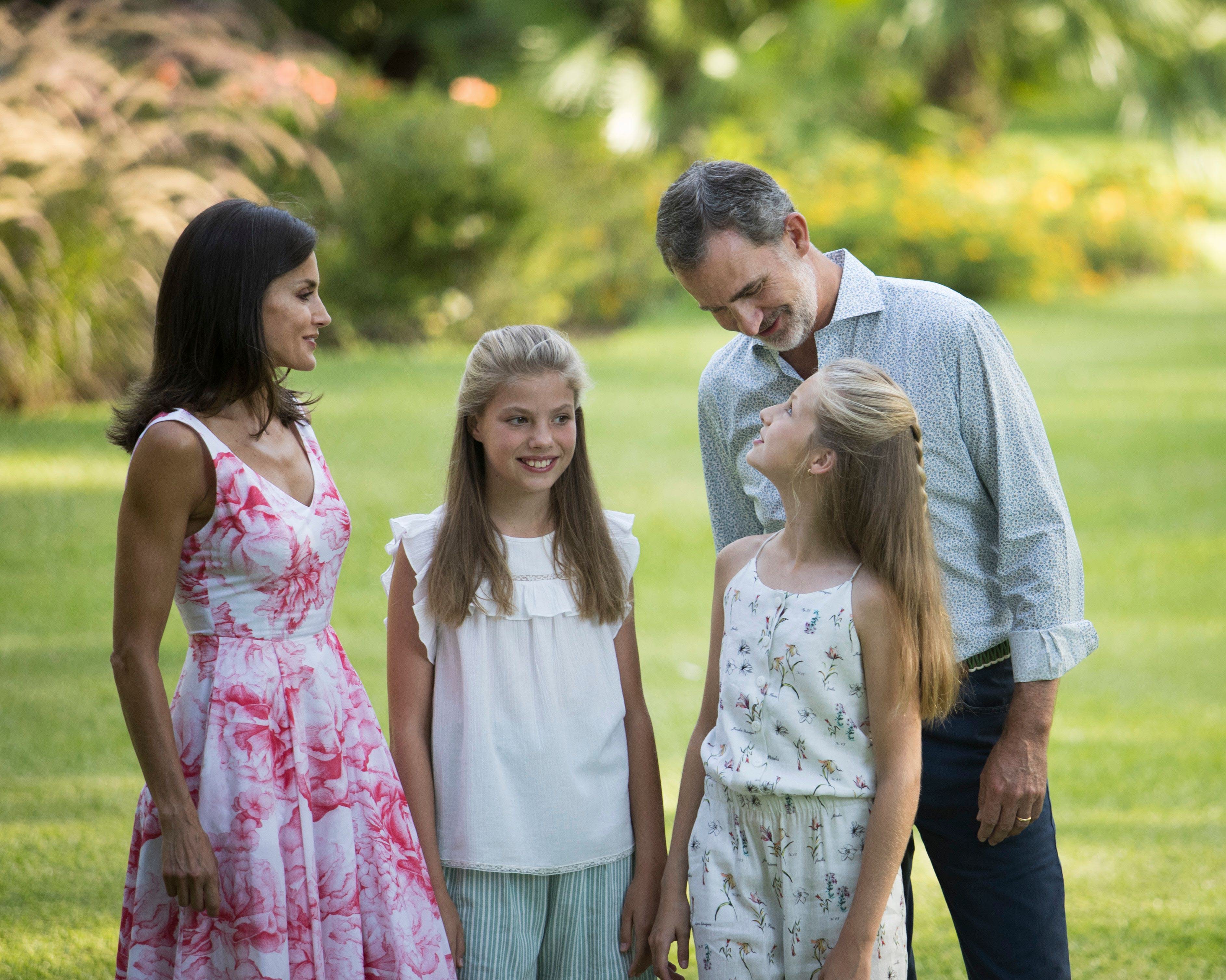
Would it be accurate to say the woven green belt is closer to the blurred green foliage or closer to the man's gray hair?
the man's gray hair

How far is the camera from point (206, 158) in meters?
8.47

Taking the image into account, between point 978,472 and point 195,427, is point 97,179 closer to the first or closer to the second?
point 195,427

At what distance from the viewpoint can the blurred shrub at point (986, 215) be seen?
13.6 meters

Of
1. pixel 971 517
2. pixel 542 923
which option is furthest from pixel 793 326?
pixel 542 923

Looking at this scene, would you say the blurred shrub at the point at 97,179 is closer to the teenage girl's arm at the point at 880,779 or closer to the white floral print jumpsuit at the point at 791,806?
the white floral print jumpsuit at the point at 791,806

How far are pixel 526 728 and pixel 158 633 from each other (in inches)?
24.7

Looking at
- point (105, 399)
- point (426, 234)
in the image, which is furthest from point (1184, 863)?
point (426, 234)

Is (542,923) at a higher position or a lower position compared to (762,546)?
lower

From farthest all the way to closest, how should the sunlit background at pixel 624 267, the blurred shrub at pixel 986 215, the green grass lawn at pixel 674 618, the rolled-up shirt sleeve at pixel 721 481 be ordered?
the blurred shrub at pixel 986 215, the sunlit background at pixel 624 267, the green grass lawn at pixel 674 618, the rolled-up shirt sleeve at pixel 721 481

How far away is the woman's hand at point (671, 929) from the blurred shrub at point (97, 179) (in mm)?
6151

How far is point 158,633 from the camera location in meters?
1.92

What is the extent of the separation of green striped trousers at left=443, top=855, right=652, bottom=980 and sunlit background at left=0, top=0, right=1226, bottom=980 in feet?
3.96

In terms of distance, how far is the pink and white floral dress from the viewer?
6.45 ft

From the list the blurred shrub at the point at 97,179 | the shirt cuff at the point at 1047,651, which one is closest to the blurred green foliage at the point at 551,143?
the blurred shrub at the point at 97,179
